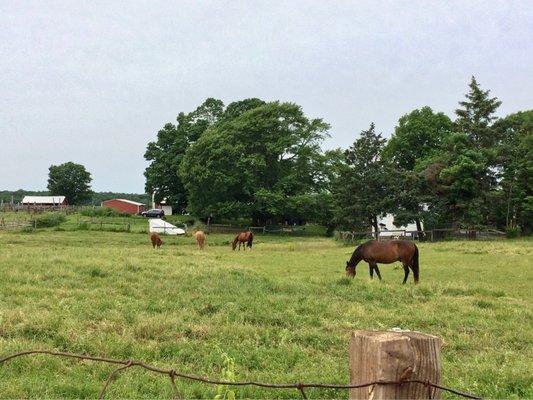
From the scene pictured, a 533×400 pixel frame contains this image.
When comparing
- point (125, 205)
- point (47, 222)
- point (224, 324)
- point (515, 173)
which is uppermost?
point (515, 173)

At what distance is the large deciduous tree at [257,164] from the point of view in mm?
48625

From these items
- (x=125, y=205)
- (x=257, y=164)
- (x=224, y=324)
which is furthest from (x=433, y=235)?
(x=125, y=205)

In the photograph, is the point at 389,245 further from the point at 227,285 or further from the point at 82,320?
the point at 82,320

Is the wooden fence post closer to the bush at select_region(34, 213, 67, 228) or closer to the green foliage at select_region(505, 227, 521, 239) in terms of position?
the green foliage at select_region(505, 227, 521, 239)

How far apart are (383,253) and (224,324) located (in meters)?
9.30

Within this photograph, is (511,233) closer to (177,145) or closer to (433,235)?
(433,235)

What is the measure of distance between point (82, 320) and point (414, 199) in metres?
39.2

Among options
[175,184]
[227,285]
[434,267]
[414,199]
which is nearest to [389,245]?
[434,267]

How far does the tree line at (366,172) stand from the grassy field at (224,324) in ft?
101

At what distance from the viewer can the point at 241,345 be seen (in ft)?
21.4

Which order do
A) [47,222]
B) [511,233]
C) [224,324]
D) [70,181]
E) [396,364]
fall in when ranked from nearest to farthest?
1. [396,364]
2. [224,324]
3. [511,233]
4. [47,222]
5. [70,181]

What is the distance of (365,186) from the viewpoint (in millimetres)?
44531

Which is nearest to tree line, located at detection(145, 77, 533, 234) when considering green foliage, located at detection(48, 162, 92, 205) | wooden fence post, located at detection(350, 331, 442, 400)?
wooden fence post, located at detection(350, 331, 442, 400)

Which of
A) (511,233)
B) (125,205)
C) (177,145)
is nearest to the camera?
(511,233)
